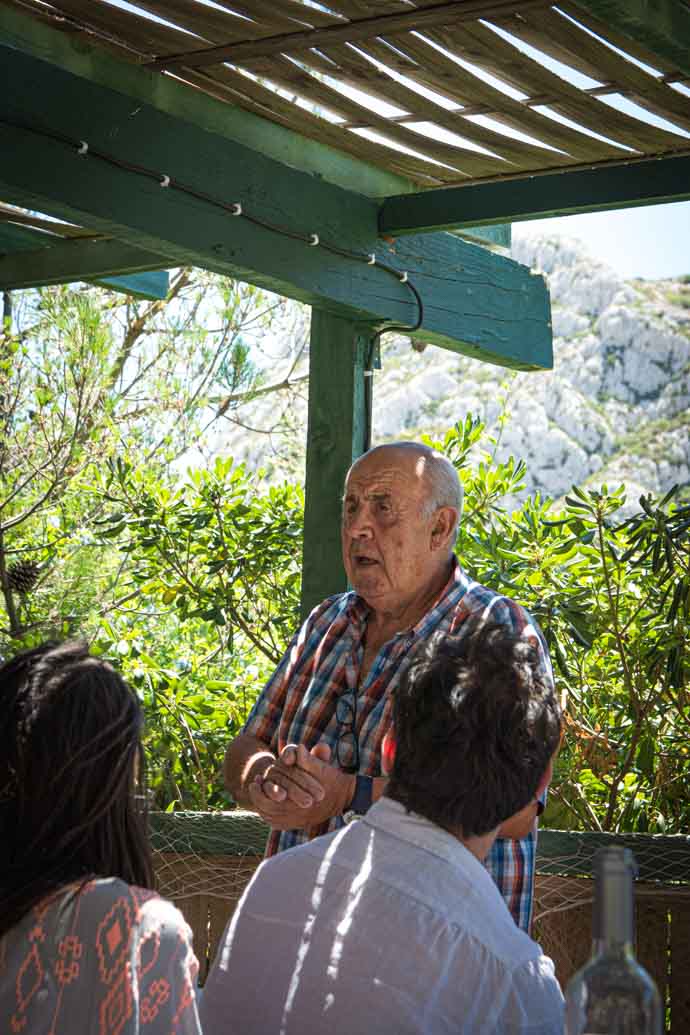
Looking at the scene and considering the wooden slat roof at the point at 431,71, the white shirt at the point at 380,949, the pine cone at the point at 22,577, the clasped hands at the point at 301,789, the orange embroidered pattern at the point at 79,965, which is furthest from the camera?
the pine cone at the point at 22,577

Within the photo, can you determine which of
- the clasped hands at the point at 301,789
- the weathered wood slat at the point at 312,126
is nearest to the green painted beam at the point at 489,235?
the weathered wood slat at the point at 312,126

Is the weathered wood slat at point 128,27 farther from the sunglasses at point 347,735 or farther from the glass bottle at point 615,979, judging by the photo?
the glass bottle at point 615,979

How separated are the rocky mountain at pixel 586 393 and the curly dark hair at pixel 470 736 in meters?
37.0

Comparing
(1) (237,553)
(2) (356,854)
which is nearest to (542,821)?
(1) (237,553)

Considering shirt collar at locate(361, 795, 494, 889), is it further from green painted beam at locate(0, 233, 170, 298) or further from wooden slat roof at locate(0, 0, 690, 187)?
green painted beam at locate(0, 233, 170, 298)

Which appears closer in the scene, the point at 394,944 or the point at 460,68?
the point at 394,944

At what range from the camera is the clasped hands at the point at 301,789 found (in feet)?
7.60

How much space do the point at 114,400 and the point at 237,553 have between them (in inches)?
70.7

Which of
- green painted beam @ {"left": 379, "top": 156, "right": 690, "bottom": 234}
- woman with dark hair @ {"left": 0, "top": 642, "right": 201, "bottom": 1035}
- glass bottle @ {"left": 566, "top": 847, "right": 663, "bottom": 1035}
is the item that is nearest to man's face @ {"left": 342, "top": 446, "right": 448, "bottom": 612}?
green painted beam @ {"left": 379, "top": 156, "right": 690, "bottom": 234}

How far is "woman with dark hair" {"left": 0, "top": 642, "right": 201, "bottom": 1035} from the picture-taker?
137cm

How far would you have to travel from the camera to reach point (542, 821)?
12.5 ft

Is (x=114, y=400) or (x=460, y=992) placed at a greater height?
(x=114, y=400)

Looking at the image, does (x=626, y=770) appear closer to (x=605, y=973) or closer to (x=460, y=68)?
(x=460, y=68)

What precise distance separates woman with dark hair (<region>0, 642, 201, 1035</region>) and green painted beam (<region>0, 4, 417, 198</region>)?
1.67 metres
